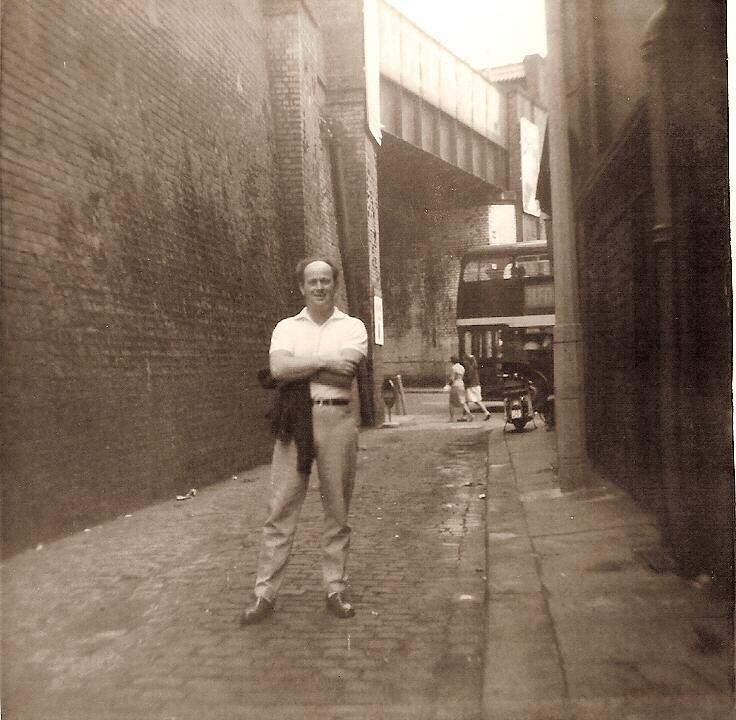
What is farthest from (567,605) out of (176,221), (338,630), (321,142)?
(321,142)

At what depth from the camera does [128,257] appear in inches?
277

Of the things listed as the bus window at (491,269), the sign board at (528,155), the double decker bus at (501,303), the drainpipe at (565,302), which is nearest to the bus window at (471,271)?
the double decker bus at (501,303)

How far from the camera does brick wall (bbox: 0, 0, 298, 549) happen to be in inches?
217

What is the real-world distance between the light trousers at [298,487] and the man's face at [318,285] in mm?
528

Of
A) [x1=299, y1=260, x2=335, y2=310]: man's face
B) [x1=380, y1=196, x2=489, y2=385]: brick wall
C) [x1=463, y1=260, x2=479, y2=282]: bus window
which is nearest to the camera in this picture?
[x1=299, y1=260, x2=335, y2=310]: man's face

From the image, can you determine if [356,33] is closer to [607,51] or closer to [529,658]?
[607,51]

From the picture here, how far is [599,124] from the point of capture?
7.27 m

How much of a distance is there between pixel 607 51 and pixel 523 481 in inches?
163

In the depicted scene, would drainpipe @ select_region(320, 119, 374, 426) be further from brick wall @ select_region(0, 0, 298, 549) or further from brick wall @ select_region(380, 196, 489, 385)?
brick wall @ select_region(380, 196, 489, 385)

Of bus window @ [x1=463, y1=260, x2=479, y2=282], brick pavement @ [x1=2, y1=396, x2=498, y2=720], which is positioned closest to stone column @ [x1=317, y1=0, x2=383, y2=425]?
bus window @ [x1=463, y1=260, x2=479, y2=282]

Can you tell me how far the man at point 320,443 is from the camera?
159 inches

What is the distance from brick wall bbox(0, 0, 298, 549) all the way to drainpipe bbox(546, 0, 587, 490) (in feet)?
11.9

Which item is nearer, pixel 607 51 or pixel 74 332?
pixel 74 332

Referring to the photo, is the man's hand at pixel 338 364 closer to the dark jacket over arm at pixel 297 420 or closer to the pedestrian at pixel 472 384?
the dark jacket over arm at pixel 297 420
